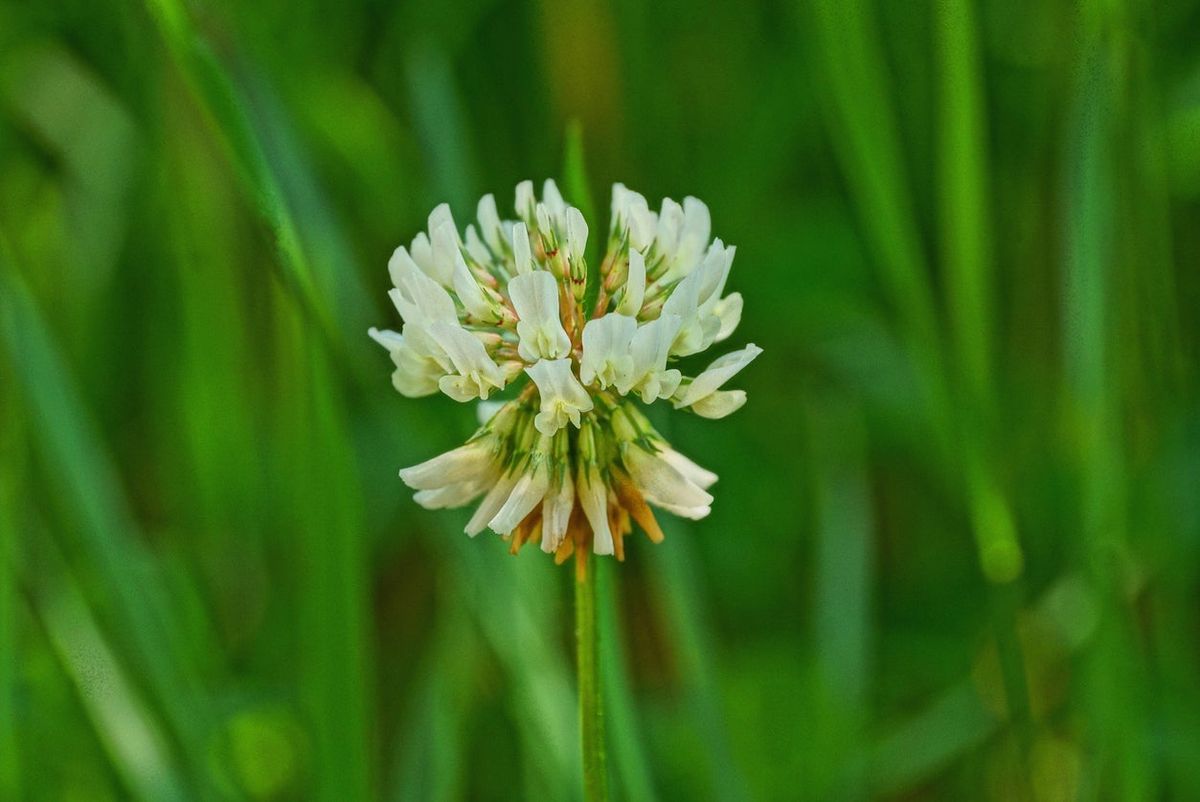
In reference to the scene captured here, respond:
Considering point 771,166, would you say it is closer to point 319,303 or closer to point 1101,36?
point 1101,36

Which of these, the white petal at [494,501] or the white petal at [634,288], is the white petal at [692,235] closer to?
the white petal at [634,288]

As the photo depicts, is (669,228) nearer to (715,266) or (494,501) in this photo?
(715,266)

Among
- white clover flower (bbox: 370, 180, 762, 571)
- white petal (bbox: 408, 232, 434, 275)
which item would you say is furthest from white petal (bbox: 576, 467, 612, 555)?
white petal (bbox: 408, 232, 434, 275)

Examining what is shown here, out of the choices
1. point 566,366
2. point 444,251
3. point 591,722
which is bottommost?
point 591,722

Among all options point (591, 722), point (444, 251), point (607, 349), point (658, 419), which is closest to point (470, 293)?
point (444, 251)

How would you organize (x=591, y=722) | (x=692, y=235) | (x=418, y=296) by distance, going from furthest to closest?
1. (x=692, y=235)
2. (x=418, y=296)
3. (x=591, y=722)

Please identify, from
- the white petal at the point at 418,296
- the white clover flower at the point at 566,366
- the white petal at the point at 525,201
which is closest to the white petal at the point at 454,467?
the white clover flower at the point at 566,366

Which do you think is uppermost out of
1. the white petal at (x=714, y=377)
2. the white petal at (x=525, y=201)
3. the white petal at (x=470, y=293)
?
the white petal at (x=525, y=201)
